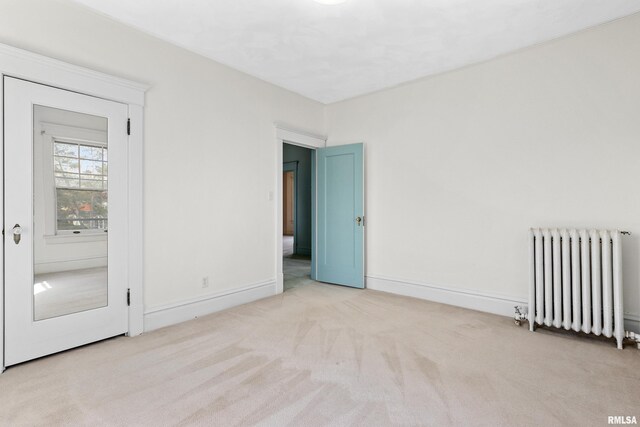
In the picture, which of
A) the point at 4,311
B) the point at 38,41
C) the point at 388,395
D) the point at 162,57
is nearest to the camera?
the point at 388,395

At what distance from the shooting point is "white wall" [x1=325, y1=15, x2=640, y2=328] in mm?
2838

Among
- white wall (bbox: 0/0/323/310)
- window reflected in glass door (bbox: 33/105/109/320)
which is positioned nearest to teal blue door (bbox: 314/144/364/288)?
white wall (bbox: 0/0/323/310)

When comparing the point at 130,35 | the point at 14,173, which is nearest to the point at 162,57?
the point at 130,35

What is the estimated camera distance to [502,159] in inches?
135

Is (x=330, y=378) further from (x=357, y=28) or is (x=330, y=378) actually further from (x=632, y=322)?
(x=357, y=28)

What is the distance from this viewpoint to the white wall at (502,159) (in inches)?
112

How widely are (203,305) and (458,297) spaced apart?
2878mm

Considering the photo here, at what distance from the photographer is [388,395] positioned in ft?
6.39

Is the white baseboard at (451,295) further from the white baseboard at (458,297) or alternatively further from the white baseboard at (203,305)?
the white baseboard at (203,305)

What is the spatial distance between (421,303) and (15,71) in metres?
4.27

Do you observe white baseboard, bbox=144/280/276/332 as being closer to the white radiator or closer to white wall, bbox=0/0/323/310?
white wall, bbox=0/0/323/310

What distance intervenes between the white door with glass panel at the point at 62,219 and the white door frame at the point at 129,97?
54 mm

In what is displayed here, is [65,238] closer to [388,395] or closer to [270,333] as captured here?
[270,333]

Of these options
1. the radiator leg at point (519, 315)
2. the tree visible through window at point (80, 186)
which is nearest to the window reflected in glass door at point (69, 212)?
the tree visible through window at point (80, 186)
